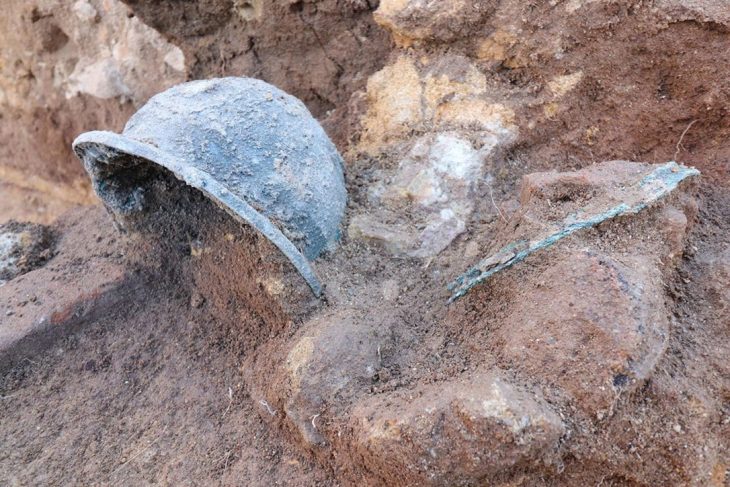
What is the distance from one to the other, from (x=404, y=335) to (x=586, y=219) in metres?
0.50

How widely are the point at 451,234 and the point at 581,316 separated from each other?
557mm

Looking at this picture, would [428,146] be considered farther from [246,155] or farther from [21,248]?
[21,248]

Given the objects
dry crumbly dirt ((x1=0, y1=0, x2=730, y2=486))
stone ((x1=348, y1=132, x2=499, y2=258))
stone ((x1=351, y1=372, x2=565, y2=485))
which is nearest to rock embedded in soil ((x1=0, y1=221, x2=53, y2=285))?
dry crumbly dirt ((x1=0, y1=0, x2=730, y2=486))

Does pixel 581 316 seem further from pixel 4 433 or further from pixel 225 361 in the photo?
pixel 4 433

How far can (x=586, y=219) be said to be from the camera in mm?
1365

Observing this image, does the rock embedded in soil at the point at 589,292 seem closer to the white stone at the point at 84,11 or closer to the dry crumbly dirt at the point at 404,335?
the dry crumbly dirt at the point at 404,335

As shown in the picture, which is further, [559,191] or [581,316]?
[559,191]

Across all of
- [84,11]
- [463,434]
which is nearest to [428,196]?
[463,434]

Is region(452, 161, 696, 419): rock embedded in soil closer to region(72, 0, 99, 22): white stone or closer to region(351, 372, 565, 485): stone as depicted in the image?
region(351, 372, 565, 485): stone

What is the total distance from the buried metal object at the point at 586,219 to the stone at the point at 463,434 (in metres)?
0.26

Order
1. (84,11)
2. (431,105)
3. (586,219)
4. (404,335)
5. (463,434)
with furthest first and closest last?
(84,11), (431,105), (404,335), (586,219), (463,434)

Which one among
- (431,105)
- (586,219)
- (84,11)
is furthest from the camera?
(84,11)

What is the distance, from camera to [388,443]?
1.22 meters

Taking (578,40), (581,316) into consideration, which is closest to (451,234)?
(581,316)
